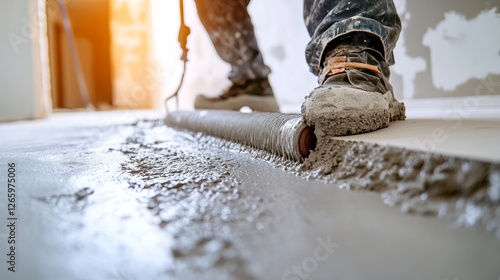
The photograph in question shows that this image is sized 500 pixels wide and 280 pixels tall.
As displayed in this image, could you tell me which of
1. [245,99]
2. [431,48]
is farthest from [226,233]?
[431,48]

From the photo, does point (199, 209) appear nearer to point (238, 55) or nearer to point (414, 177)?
point (414, 177)

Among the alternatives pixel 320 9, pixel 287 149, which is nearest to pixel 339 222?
pixel 287 149

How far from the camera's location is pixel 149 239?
0.51 metres

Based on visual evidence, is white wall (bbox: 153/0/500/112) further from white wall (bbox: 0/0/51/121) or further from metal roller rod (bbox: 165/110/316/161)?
white wall (bbox: 0/0/51/121)

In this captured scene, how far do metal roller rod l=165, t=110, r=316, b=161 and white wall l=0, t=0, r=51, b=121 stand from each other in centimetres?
263

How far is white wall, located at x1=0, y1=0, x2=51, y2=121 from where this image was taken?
136 inches

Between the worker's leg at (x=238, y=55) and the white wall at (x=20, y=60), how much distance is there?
2244 millimetres

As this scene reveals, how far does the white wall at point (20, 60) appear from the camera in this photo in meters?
3.44

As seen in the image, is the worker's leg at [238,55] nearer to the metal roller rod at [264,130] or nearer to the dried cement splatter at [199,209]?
the metal roller rod at [264,130]

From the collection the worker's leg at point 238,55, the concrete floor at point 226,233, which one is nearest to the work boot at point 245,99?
the worker's leg at point 238,55

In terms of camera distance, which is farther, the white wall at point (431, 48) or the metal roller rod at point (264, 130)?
the white wall at point (431, 48)

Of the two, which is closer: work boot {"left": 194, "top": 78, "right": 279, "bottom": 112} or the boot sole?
the boot sole

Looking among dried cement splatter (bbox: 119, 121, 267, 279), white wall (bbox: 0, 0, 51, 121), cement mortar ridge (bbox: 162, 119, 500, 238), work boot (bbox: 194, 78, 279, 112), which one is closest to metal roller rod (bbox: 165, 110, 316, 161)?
cement mortar ridge (bbox: 162, 119, 500, 238)

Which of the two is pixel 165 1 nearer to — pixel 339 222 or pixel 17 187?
pixel 17 187
